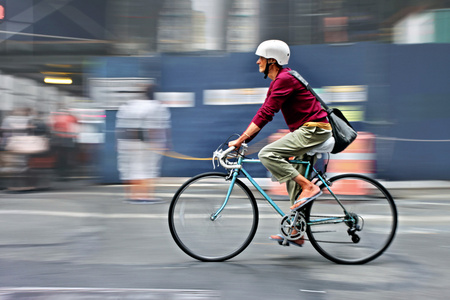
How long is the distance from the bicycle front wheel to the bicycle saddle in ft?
2.22

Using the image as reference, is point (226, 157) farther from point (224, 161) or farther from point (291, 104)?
point (291, 104)

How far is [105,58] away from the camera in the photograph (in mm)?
10297

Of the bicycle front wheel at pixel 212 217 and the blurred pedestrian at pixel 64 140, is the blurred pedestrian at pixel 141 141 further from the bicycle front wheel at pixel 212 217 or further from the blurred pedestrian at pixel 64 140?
the bicycle front wheel at pixel 212 217

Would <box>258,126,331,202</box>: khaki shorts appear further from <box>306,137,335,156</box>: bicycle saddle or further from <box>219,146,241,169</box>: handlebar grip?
<box>219,146,241,169</box>: handlebar grip

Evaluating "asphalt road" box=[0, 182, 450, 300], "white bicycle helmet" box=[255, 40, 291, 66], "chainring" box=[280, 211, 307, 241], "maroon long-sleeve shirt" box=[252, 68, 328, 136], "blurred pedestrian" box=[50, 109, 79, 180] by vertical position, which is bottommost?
"asphalt road" box=[0, 182, 450, 300]

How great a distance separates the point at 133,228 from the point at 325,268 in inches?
100

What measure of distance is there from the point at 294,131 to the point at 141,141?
3.98 metres

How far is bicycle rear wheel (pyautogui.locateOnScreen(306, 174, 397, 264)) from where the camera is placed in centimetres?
455

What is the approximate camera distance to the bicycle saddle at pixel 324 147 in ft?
14.9

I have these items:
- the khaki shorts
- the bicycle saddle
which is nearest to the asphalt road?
the khaki shorts

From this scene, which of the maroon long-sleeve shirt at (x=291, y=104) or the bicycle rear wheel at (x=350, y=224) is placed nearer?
the maroon long-sleeve shirt at (x=291, y=104)

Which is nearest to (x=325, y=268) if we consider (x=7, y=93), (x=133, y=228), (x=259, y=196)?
(x=259, y=196)

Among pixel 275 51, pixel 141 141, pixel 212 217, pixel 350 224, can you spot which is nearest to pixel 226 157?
pixel 212 217

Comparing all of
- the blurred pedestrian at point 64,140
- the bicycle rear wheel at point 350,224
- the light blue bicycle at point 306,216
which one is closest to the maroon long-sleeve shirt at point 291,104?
the light blue bicycle at point 306,216
